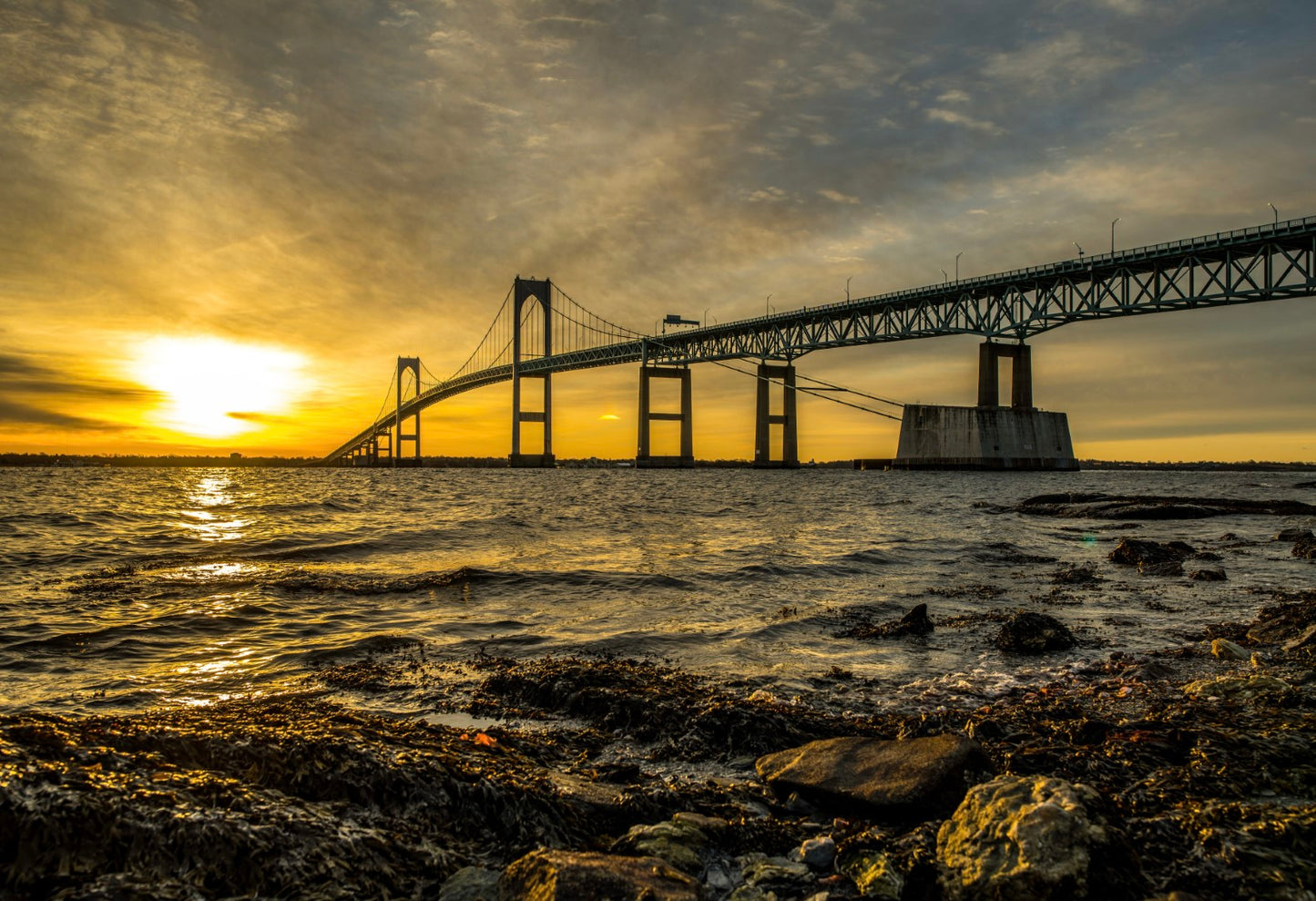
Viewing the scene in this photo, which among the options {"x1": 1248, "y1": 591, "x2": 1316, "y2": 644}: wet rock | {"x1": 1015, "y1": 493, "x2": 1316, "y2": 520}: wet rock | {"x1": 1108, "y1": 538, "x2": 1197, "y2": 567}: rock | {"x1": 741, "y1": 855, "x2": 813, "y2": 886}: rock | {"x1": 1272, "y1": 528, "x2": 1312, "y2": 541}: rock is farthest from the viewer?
{"x1": 1015, "y1": 493, "x2": 1316, "y2": 520}: wet rock

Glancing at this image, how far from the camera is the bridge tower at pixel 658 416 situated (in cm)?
8200

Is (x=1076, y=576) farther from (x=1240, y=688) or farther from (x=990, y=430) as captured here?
(x=990, y=430)

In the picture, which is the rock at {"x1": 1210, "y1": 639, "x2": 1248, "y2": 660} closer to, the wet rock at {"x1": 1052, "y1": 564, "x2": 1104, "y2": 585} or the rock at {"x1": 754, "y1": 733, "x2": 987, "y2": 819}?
the rock at {"x1": 754, "y1": 733, "x2": 987, "y2": 819}

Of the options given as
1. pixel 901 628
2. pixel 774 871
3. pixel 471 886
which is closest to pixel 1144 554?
pixel 901 628

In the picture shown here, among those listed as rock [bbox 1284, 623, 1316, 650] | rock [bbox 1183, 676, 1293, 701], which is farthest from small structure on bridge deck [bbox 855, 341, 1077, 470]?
rock [bbox 1183, 676, 1293, 701]

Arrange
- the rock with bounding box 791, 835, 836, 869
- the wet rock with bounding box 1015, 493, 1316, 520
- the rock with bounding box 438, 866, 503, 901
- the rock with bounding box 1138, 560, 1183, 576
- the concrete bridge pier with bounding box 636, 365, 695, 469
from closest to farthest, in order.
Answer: the rock with bounding box 438, 866, 503, 901 → the rock with bounding box 791, 835, 836, 869 → the rock with bounding box 1138, 560, 1183, 576 → the wet rock with bounding box 1015, 493, 1316, 520 → the concrete bridge pier with bounding box 636, 365, 695, 469

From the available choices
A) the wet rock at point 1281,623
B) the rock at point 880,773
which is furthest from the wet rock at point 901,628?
the rock at point 880,773

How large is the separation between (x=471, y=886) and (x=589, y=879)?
Result: 0.50 meters

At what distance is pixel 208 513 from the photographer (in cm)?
2388

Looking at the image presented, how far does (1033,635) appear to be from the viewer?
6145mm

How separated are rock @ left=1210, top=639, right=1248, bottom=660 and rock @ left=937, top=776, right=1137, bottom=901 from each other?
162 inches

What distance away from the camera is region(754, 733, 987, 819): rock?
3.05 meters

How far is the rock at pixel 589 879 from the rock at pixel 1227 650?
546 cm

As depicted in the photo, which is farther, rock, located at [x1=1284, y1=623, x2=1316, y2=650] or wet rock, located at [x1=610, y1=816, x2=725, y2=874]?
rock, located at [x1=1284, y1=623, x2=1316, y2=650]
